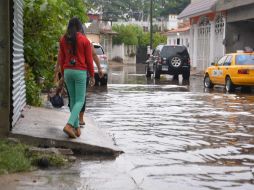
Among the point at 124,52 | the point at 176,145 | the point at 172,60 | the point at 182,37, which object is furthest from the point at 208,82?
the point at 124,52

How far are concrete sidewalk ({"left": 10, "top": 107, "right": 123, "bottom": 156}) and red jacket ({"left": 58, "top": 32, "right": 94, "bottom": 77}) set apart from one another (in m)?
1.01

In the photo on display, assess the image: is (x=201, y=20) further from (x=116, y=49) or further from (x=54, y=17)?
(x=116, y=49)

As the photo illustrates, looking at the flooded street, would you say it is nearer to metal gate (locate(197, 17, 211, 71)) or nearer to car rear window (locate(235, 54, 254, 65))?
car rear window (locate(235, 54, 254, 65))

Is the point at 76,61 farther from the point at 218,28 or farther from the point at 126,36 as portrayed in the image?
the point at 126,36

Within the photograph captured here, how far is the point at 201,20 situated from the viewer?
40750 millimetres

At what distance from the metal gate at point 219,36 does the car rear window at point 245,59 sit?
44.8 ft

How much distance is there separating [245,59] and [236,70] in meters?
0.69

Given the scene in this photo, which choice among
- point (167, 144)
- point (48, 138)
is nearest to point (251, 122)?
point (167, 144)

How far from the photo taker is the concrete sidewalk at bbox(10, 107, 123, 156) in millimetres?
7801

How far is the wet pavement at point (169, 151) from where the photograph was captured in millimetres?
6449

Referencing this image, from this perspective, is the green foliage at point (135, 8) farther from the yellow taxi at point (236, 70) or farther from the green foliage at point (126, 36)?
the yellow taxi at point (236, 70)

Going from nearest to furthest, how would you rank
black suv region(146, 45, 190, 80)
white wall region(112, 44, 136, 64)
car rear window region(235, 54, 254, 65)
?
car rear window region(235, 54, 254, 65)
black suv region(146, 45, 190, 80)
white wall region(112, 44, 136, 64)

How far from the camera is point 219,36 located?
3619cm

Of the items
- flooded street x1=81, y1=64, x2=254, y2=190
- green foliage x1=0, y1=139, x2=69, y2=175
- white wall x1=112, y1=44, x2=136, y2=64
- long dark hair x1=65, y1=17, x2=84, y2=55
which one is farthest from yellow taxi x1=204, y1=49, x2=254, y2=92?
white wall x1=112, y1=44, x2=136, y2=64
